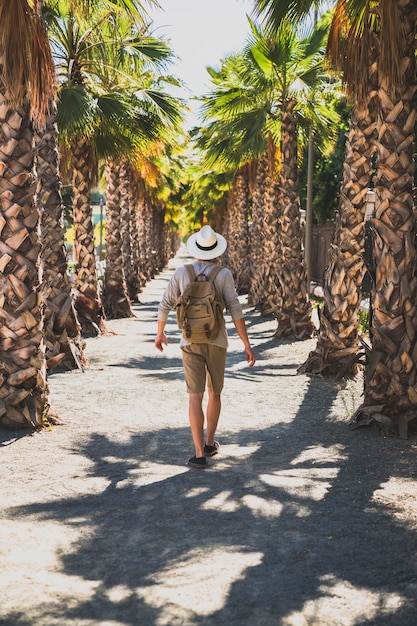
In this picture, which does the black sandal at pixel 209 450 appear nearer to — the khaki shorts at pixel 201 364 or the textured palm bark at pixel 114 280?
the khaki shorts at pixel 201 364

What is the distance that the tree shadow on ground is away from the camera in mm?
3797

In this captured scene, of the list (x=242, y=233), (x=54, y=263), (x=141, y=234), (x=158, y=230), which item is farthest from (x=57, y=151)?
(x=158, y=230)

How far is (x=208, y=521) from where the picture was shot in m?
5.10

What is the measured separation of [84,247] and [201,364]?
11.4 metres

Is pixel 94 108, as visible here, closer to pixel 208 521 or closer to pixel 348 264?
pixel 348 264

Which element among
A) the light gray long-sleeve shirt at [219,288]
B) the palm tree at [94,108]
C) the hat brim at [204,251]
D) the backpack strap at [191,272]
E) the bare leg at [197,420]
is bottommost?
the bare leg at [197,420]

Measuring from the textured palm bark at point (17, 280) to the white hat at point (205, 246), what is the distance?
84.4 inches

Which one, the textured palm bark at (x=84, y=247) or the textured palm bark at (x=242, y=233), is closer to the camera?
the textured palm bark at (x=84, y=247)

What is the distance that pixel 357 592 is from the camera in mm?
3965

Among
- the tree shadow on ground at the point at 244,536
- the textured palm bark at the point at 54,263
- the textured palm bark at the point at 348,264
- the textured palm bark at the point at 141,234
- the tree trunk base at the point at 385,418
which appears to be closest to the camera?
the tree shadow on ground at the point at 244,536

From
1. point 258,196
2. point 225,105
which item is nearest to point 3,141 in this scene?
point 225,105

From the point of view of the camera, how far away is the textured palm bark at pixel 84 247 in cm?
1670

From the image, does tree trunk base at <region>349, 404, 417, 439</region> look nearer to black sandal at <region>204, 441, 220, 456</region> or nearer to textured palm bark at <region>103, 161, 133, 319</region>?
black sandal at <region>204, 441, 220, 456</region>

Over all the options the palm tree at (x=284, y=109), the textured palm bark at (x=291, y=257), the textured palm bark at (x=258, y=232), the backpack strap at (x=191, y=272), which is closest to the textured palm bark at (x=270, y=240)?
the textured palm bark at (x=258, y=232)
